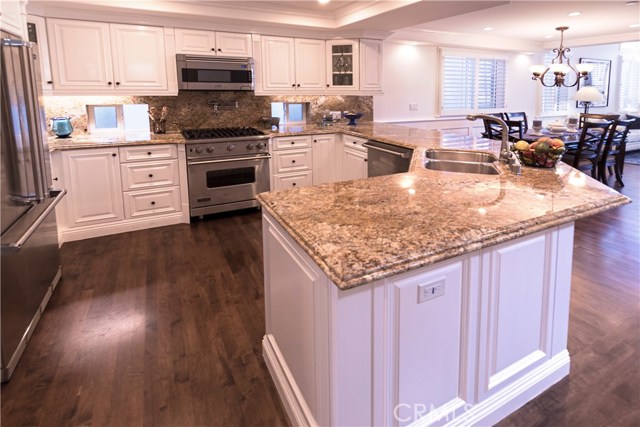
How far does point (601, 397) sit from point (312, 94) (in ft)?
14.9

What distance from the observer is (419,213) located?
1.67m

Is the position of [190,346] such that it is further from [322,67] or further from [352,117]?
[322,67]

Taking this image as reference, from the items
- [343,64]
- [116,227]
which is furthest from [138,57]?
[343,64]

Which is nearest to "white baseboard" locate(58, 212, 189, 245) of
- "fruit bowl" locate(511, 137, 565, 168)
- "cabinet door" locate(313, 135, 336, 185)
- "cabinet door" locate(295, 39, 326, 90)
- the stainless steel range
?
the stainless steel range

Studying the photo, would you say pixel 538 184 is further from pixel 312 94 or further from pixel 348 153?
pixel 312 94

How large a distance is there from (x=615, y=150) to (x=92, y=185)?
6641 mm

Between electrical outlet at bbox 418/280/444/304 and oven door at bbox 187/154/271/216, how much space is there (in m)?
3.49

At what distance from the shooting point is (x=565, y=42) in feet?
24.6

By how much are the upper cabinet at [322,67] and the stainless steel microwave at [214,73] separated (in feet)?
0.92

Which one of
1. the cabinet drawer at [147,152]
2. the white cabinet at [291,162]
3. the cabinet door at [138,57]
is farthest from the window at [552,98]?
the cabinet drawer at [147,152]

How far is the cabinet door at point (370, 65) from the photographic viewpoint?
17.7 ft

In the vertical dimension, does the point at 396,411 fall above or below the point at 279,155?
below

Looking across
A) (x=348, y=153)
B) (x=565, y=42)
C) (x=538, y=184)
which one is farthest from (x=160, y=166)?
(x=565, y=42)

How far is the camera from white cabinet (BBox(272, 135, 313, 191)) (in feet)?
16.3
